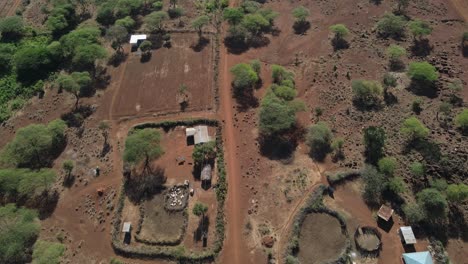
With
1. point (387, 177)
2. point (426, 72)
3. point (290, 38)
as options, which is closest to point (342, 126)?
point (387, 177)

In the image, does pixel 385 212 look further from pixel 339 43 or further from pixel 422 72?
pixel 339 43

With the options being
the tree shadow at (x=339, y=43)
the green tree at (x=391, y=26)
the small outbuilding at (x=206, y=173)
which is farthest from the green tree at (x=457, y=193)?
the green tree at (x=391, y=26)

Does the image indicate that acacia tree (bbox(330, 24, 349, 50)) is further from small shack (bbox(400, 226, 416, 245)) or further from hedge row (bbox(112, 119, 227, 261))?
small shack (bbox(400, 226, 416, 245))

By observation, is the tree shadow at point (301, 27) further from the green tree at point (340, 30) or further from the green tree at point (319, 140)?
the green tree at point (319, 140)

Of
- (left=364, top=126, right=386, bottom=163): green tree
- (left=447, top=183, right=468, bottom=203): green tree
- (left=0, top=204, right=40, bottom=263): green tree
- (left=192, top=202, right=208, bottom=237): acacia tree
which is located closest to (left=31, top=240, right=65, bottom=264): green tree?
(left=0, top=204, right=40, bottom=263): green tree

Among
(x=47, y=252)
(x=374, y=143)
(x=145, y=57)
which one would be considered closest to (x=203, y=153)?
(x=47, y=252)

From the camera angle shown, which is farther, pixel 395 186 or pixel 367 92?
pixel 367 92
